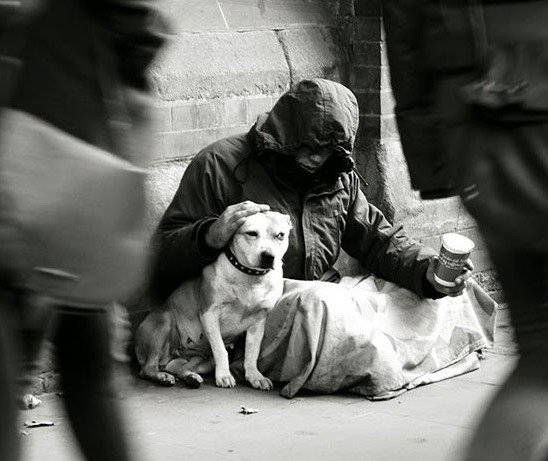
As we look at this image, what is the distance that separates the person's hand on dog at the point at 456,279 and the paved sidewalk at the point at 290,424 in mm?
368

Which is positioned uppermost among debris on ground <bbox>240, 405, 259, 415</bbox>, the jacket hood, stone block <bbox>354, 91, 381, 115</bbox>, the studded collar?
the jacket hood

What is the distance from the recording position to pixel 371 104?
6855 millimetres

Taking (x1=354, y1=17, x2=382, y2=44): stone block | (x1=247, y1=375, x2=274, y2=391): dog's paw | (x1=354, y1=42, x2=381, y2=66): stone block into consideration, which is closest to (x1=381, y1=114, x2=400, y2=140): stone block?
(x1=354, y1=42, x2=381, y2=66): stone block

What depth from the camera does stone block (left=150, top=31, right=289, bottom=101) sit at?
19.6 feet

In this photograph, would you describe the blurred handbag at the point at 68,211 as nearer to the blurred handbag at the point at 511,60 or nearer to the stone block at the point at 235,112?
the blurred handbag at the point at 511,60

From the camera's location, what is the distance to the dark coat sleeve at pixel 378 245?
6.03 m

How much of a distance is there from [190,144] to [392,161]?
3.97ft

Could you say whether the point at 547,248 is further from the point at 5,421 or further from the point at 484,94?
the point at 5,421

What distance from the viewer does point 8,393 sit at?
232 centimetres

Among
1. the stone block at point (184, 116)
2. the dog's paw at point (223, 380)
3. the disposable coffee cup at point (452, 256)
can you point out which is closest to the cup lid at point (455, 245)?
the disposable coffee cup at point (452, 256)

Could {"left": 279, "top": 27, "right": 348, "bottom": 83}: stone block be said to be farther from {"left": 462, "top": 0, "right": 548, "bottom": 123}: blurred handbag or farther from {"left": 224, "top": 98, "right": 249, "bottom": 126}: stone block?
{"left": 462, "top": 0, "right": 548, "bottom": 123}: blurred handbag

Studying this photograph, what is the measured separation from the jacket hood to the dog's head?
36 centimetres

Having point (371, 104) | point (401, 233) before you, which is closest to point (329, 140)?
point (401, 233)

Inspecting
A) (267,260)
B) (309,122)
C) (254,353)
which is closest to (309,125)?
(309,122)
